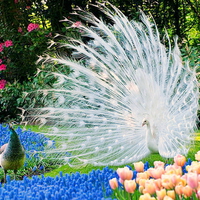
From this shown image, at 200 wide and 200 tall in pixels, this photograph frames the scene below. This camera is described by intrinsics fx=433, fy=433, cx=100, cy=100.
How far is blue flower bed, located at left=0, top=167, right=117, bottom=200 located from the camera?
3.37 metres

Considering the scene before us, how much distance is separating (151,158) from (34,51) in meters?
5.99

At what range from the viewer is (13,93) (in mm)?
9648

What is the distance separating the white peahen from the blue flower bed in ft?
2.39

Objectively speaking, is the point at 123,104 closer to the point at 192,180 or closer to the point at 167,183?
the point at 167,183

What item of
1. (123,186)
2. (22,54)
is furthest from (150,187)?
(22,54)

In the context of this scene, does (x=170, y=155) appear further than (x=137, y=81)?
No

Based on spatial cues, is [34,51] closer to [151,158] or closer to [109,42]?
[109,42]

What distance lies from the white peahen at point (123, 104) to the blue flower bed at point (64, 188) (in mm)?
730

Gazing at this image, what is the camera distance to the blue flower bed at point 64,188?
337 cm

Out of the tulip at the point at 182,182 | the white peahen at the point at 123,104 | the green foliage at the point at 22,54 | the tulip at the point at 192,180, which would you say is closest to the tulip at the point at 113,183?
the tulip at the point at 182,182

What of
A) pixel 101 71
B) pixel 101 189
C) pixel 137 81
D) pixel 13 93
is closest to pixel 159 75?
pixel 137 81

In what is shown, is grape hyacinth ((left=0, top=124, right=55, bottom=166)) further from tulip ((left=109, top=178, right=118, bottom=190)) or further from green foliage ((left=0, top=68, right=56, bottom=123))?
tulip ((left=109, top=178, right=118, bottom=190))

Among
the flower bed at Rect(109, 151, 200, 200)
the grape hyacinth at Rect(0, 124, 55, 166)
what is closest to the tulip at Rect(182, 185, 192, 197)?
the flower bed at Rect(109, 151, 200, 200)

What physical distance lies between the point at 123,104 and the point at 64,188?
81.6 inches
